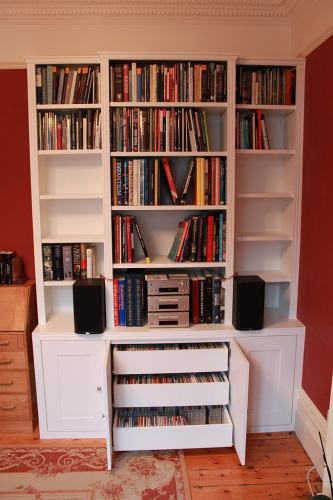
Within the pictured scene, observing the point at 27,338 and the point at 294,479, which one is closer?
the point at 294,479

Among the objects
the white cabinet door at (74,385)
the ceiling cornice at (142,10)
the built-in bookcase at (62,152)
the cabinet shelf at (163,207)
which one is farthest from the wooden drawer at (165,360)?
the ceiling cornice at (142,10)

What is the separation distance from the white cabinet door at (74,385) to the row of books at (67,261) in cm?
39

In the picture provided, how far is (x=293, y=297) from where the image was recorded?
224 cm

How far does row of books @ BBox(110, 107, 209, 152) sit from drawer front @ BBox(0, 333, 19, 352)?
1.25 m

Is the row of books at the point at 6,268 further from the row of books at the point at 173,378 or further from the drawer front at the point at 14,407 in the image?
the row of books at the point at 173,378

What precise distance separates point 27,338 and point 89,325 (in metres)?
0.43

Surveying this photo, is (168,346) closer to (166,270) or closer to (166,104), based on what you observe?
(166,270)

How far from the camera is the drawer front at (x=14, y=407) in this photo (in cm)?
219

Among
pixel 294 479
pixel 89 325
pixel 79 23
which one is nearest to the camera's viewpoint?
pixel 294 479

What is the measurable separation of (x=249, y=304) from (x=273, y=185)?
82 cm

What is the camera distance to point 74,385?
2119 millimetres

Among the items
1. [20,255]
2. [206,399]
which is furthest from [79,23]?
[206,399]

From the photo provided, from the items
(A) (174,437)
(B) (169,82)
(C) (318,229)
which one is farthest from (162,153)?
(A) (174,437)

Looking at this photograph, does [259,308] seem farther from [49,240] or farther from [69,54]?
[69,54]
